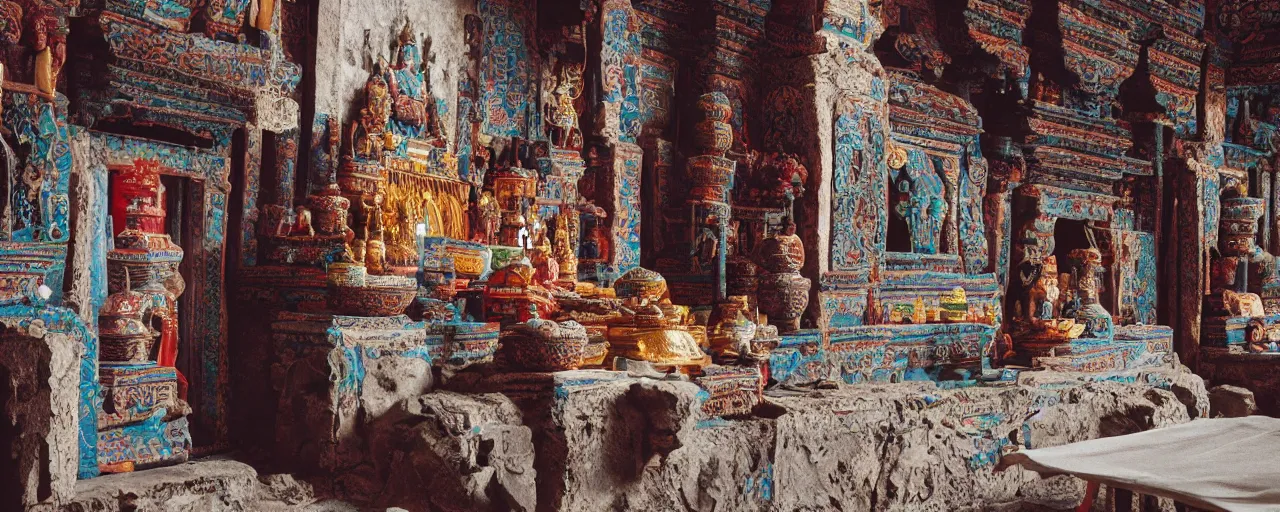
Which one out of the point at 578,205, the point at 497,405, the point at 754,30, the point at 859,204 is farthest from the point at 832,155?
the point at 497,405

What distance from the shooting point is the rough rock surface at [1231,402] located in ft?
35.0

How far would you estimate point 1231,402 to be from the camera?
424 inches

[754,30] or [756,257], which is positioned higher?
[754,30]

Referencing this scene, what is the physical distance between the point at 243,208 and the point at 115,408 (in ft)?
5.27

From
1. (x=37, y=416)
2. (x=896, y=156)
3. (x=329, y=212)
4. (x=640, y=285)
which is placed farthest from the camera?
Answer: (x=896, y=156)

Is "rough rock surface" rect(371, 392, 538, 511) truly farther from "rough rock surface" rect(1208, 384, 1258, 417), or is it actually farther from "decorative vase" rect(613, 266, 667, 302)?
"rough rock surface" rect(1208, 384, 1258, 417)

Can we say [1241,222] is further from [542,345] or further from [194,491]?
[194,491]

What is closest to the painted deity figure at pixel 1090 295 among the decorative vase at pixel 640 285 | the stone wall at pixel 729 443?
the stone wall at pixel 729 443

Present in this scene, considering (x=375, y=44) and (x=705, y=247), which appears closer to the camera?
(x=375, y=44)

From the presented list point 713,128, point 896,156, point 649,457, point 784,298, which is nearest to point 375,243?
point 649,457

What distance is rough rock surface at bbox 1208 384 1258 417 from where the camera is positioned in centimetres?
1066

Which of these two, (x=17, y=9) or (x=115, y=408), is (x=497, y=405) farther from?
(x=17, y=9)

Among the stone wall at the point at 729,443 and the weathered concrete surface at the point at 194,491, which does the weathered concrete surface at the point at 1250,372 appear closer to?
the stone wall at the point at 729,443

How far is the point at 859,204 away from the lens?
31.0 ft
